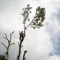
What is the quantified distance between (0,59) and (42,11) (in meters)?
Result: 20.7

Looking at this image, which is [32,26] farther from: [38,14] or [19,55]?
[19,55]

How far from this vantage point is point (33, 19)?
2559 centimetres

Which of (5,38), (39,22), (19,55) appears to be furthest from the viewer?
(39,22)

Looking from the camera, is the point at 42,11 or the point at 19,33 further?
the point at 42,11

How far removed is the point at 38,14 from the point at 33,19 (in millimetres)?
1175

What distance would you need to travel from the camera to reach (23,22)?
1016 inches

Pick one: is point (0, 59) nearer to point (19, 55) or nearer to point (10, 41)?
point (10, 41)

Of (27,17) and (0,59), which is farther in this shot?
(0,59)

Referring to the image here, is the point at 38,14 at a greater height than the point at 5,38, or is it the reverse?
the point at 38,14

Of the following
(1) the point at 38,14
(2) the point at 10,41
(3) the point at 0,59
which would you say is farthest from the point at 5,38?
(3) the point at 0,59

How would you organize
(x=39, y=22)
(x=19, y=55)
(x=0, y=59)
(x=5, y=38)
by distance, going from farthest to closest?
1. (x=0, y=59)
2. (x=39, y=22)
3. (x=5, y=38)
4. (x=19, y=55)

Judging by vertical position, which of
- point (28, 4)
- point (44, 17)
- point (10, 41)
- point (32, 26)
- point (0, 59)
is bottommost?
point (0, 59)

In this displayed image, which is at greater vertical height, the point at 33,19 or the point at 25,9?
the point at 25,9

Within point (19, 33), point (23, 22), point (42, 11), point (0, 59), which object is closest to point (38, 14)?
point (42, 11)
